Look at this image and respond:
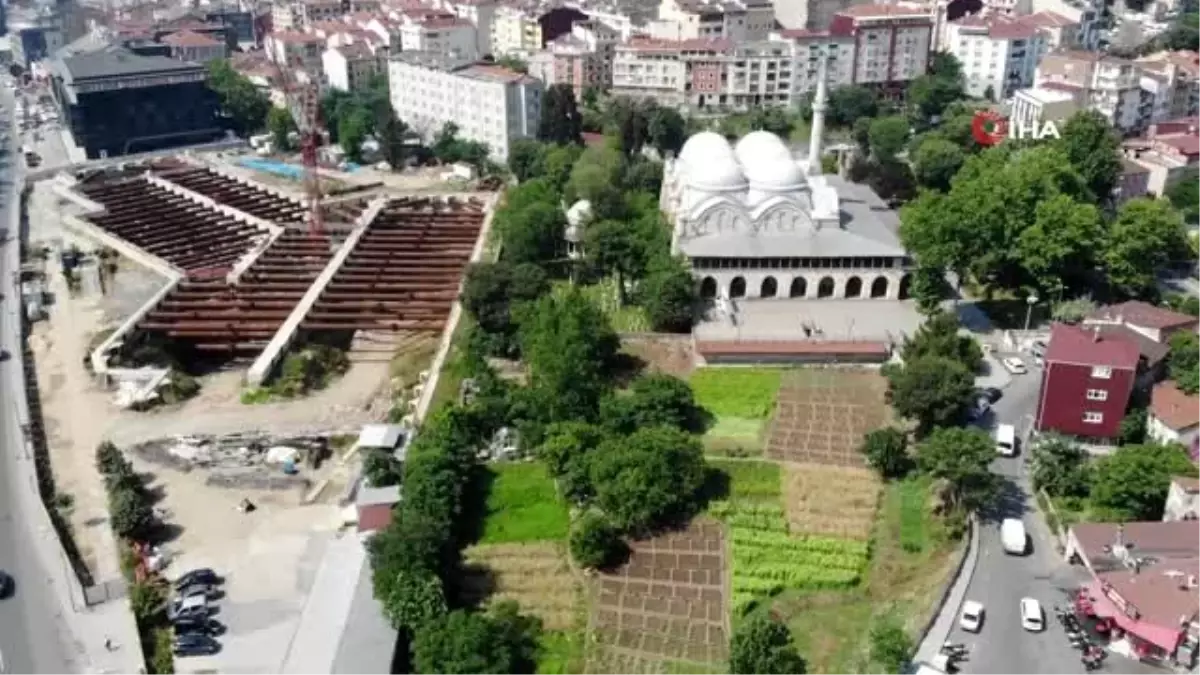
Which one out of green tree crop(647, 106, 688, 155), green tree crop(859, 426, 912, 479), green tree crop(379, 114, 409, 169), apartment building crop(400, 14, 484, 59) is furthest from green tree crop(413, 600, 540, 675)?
apartment building crop(400, 14, 484, 59)

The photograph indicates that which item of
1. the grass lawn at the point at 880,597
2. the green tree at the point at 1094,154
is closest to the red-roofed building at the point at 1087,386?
the grass lawn at the point at 880,597

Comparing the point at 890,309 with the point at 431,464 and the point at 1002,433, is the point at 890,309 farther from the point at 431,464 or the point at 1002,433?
the point at 431,464

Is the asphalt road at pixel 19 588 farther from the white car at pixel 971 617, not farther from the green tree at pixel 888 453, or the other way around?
the green tree at pixel 888 453

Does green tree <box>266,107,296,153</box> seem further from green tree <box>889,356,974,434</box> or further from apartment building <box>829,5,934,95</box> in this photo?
green tree <box>889,356,974,434</box>

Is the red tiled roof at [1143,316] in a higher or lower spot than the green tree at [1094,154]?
lower

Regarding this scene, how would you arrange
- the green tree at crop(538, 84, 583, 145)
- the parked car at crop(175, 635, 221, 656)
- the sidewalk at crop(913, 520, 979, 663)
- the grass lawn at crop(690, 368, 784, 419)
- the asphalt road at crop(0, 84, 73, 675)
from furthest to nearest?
the green tree at crop(538, 84, 583, 145), the grass lawn at crop(690, 368, 784, 419), the parked car at crop(175, 635, 221, 656), the asphalt road at crop(0, 84, 73, 675), the sidewalk at crop(913, 520, 979, 663)

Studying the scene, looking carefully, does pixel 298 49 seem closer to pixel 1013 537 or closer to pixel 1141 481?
pixel 1013 537
